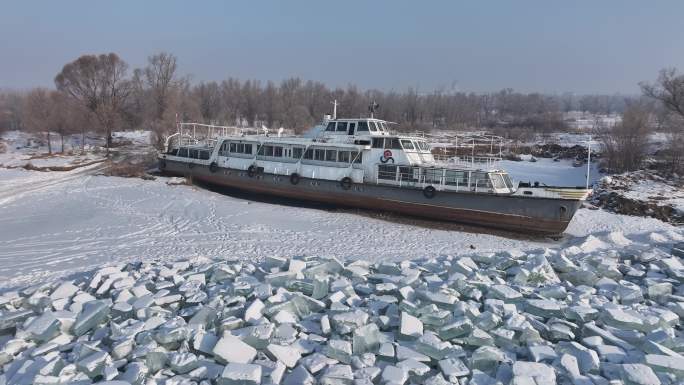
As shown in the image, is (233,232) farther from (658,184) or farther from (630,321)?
(658,184)

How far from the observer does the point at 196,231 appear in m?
14.2

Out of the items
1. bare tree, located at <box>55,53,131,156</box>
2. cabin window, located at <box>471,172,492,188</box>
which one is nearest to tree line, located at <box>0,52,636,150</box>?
bare tree, located at <box>55,53,131,156</box>

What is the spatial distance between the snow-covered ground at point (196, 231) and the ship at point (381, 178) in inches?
25.3

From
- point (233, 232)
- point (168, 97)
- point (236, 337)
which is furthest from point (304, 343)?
point (168, 97)

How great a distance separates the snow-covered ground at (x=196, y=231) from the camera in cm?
1177

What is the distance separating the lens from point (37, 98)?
43.6 m

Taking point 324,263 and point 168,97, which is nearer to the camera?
point 324,263

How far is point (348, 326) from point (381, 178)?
40.6ft

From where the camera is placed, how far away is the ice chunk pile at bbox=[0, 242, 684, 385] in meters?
5.20

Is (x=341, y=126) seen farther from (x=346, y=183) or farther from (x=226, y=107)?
(x=226, y=107)

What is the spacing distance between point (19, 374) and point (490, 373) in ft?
19.8

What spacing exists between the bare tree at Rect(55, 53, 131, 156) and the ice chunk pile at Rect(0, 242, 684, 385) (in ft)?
152

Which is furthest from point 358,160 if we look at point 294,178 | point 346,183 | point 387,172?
point 294,178

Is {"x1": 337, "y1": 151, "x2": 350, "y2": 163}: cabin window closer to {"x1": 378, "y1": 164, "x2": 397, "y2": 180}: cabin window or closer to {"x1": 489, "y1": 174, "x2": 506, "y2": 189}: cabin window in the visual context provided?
{"x1": 378, "y1": 164, "x2": 397, "y2": 180}: cabin window
